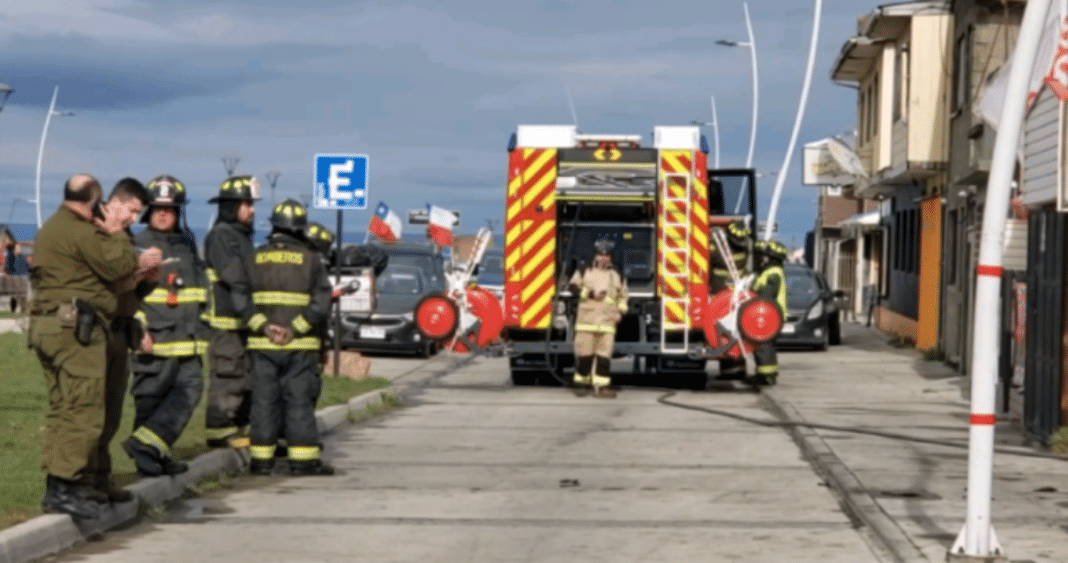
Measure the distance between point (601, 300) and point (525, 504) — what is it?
1005cm

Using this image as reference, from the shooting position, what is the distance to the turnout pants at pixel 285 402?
12.9m

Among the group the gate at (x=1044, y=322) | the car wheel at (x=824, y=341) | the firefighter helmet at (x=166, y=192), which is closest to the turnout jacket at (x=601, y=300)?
the gate at (x=1044, y=322)

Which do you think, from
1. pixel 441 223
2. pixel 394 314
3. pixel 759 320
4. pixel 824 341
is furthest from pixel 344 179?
pixel 441 223

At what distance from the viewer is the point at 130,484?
1123 cm

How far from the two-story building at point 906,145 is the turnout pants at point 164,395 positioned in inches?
892

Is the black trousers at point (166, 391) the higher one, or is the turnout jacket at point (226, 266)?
the turnout jacket at point (226, 266)

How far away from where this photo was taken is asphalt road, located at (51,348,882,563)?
9.77 m

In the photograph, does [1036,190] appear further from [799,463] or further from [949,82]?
[949,82]

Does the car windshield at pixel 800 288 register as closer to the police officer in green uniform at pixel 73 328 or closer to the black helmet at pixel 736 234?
the black helmet at pixel 736 234

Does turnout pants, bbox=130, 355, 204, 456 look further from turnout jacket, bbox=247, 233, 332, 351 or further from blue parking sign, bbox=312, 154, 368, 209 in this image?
blue parking sign, bbox=312, 154, 368, 209

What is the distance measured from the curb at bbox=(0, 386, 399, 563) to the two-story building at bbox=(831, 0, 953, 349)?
21.6 m

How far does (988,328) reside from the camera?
9523 millimetres

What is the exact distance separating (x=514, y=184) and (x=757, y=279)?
11.2 feet

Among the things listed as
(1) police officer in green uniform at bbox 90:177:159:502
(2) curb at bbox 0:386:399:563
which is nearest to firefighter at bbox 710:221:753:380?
(2) curb at bbox 0:386:399:563
